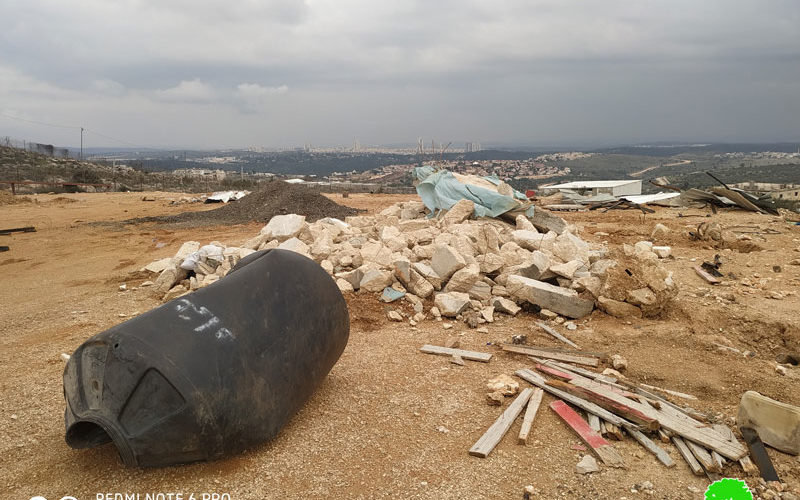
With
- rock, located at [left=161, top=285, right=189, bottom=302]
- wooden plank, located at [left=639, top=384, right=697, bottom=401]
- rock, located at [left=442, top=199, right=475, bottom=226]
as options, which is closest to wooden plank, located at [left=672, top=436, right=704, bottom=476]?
wooden plank, located at [left=639, top=384, right=697, bottom=401]

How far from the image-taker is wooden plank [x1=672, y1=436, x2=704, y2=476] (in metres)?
3.45

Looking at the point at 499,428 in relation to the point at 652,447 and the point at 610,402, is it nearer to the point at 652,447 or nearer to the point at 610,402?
the point at 610,402

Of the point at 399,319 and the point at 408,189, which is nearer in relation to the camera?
the point at 399,319

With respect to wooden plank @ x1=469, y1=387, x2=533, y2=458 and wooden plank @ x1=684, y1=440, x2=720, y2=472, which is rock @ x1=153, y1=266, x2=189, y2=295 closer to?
wooden plank @ x1=469, y1=387, x2=533, y2=458

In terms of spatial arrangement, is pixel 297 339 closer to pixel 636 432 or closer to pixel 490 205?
pixel 636 432

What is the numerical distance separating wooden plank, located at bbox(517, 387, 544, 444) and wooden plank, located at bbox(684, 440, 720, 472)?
1156 mm

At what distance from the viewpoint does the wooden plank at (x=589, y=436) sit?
3.54 m

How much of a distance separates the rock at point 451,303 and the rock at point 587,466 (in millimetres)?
3233

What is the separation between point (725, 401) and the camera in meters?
4.52

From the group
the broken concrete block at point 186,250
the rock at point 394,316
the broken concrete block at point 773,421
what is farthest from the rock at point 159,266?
the broken concrete block at point 773,421

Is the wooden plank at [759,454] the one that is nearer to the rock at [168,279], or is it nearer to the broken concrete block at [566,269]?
the broken concrete block at [566,269]

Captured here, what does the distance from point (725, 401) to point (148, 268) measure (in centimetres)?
902

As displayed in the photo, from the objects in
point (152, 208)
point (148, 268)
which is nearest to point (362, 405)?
point (148, 268)

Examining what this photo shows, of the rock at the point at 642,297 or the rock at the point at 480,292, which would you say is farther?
the rock at the point at 480,292
